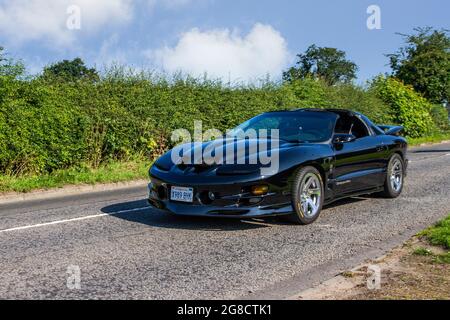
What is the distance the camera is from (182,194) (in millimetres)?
6805

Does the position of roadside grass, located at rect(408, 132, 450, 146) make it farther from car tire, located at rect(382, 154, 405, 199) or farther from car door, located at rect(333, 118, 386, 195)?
car door, located at rect(333, 118, 386, 195)

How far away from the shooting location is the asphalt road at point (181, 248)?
473cm

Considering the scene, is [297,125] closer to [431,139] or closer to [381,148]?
[381,148]

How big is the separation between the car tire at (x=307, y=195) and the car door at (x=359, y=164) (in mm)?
479

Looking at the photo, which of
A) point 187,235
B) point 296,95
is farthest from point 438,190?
point 296,95

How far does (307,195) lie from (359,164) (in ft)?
4.95

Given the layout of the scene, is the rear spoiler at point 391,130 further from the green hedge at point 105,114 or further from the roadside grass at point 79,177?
the green hedge at point 105,114

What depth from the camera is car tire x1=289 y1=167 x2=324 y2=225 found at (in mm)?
6922

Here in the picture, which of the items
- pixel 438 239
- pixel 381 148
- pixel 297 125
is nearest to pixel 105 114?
pixel 297 125

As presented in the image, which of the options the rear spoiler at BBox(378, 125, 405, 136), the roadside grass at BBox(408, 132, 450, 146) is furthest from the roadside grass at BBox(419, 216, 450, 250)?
the roadside grass at BBox(408, 132, 450, 146)

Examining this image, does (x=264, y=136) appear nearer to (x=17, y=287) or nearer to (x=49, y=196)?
(x=17, y=287)

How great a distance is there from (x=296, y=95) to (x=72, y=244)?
17.0 meters

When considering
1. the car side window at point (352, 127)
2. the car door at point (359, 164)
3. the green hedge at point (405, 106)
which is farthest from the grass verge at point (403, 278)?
the green hedge at point (405, 106)

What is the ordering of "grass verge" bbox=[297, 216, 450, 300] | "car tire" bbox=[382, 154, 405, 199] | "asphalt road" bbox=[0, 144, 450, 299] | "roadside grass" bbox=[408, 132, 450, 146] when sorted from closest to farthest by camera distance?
1. "grass verge" bbox=[297, 216, 450, 300]
2. "asphalt road" bbox=[0, 144, 450, 299]
3. "car tire" bbox=[382, 154, 405, 199]
4. "roadside grass" bbox=[408, 132, 450, 146]
